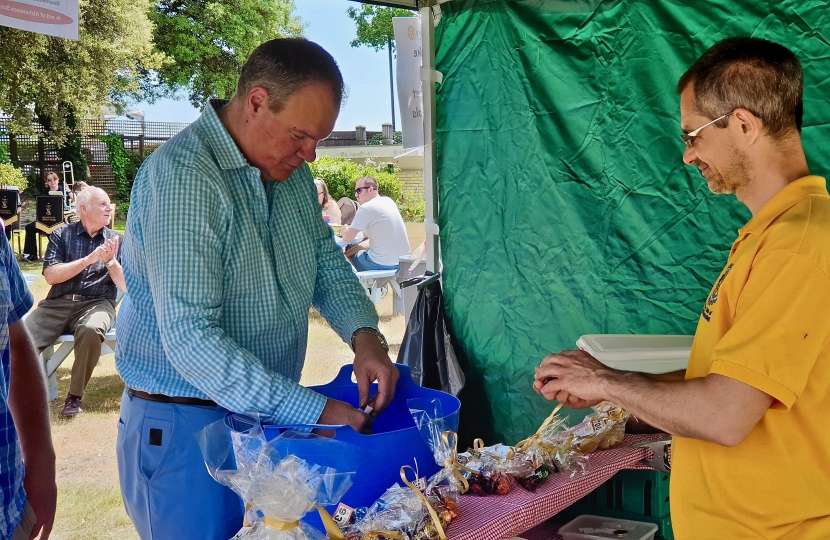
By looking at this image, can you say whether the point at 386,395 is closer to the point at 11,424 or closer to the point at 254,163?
the point at 254,163

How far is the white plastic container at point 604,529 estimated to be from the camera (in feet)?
7.30

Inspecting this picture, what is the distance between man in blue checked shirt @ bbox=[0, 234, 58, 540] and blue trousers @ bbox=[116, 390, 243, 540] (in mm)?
216

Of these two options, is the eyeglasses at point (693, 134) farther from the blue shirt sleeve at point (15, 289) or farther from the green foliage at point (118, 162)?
the green foliage at point (118, 162)

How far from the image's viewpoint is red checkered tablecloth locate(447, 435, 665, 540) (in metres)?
1.80

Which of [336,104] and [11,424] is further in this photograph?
[336,104]

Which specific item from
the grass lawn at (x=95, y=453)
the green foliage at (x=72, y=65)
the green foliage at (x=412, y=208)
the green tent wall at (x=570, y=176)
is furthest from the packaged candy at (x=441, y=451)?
the green foliage at (x=72, y=65)

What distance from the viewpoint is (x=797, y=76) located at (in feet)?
4.77

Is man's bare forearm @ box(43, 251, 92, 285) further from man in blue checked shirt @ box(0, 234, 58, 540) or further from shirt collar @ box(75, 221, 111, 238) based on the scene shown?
man in blue checked shirt @ box(0, 234, 58, 540)

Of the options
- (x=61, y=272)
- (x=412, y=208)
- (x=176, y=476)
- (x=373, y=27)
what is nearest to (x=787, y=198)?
(x=176, y=476)

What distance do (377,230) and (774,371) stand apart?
755cm

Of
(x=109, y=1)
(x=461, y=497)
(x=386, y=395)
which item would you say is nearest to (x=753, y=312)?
(x=386, y=395)

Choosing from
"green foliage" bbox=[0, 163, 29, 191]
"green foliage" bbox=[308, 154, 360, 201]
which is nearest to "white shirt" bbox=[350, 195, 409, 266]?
"green foliage" bbox=[308, 154, 360, 201]

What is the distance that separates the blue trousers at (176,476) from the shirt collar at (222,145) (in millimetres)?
581

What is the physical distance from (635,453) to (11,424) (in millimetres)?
1773
